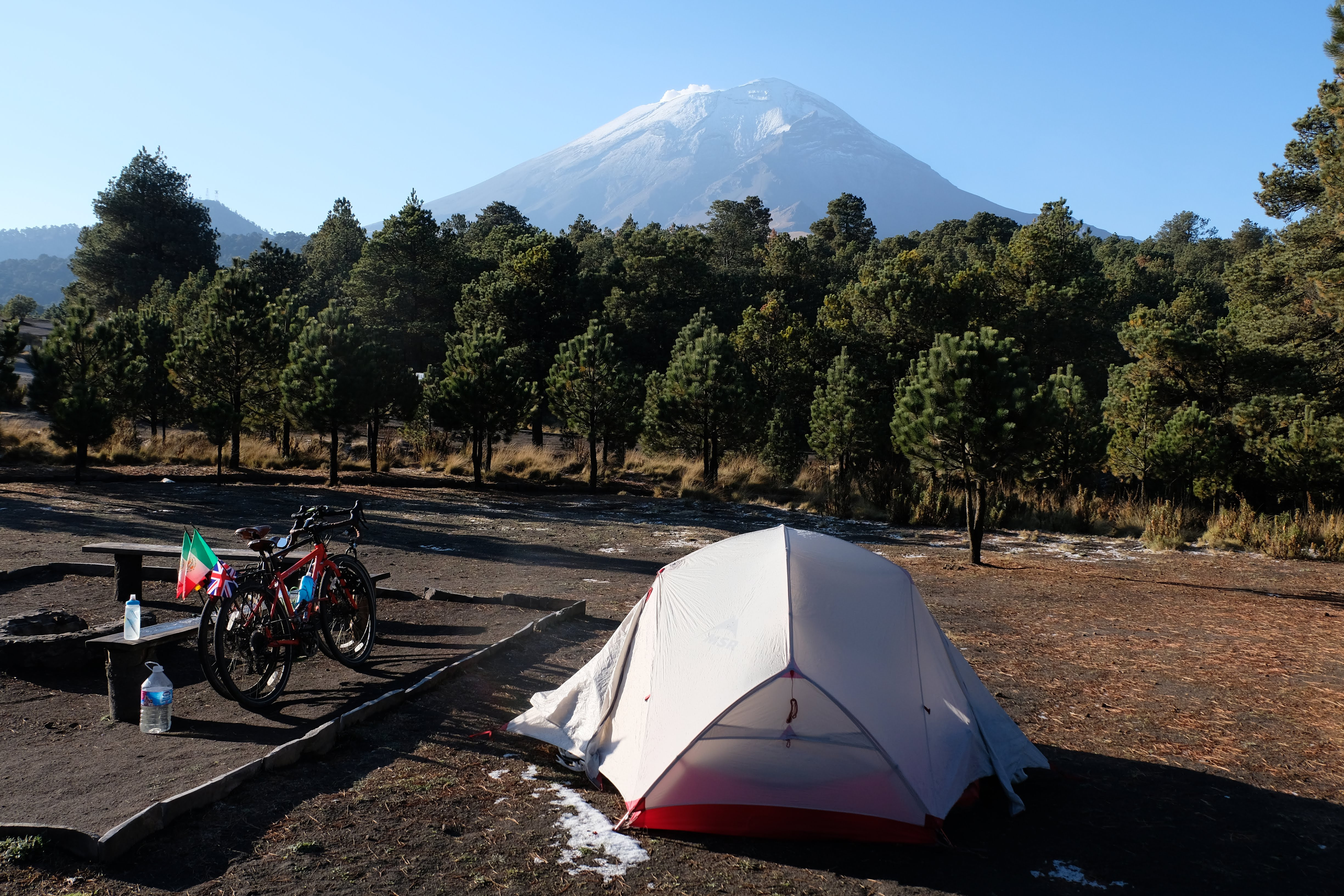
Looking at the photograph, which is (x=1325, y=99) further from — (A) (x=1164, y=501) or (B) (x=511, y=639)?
(B) (x=511, y=639)

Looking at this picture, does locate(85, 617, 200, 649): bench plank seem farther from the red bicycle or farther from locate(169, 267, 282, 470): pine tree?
locate(169, 267, 282, 470): pine tree

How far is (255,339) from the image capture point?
23.3 m

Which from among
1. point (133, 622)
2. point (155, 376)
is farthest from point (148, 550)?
point (155, 376)

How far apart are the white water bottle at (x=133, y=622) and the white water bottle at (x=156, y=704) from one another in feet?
0.96

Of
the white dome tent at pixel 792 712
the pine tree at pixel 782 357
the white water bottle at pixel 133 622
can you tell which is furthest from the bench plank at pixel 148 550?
the pine tree at pixel 782 357

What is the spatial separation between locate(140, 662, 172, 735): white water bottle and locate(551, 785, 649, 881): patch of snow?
279 centimetres

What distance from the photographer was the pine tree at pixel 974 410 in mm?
13227

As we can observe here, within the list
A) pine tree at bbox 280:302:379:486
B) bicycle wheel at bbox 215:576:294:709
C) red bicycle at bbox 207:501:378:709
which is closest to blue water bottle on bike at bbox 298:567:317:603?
red bicycle at bbox 207:501:378:709

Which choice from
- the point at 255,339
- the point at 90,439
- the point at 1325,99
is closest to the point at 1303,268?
the point at 1325,99

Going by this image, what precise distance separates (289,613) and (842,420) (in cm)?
1952

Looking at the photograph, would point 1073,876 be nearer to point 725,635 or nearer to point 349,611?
point 725,635

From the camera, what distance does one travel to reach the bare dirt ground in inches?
160

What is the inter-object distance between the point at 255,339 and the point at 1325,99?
2501 centimetres

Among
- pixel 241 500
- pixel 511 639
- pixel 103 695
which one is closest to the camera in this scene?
pixel 103 695
